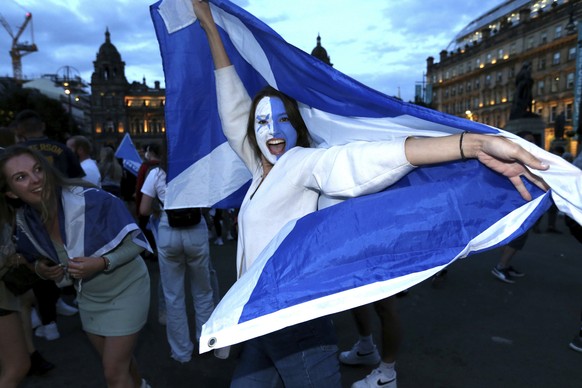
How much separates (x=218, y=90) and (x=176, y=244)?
75.6 inches

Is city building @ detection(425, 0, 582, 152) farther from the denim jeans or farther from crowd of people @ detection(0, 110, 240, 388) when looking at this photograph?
crowd of people @ detection(0, 110, 240, 388)

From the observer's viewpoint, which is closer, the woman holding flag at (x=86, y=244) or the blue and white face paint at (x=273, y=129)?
the blue and white face paint at (x=273, y=129)

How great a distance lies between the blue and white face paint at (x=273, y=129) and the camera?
1982 mm

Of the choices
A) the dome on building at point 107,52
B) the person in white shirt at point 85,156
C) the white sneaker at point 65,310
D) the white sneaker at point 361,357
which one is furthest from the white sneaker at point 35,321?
the dome on building at point 107,52

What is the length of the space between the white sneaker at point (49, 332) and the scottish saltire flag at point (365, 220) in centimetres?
375

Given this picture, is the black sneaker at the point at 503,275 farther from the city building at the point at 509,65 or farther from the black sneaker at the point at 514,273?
the city building at the point at 509,65

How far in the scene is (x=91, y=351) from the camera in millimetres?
4094

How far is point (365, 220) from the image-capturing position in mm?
1635

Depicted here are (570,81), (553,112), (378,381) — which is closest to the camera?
(378,381)

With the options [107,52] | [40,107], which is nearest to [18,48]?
[107,52]

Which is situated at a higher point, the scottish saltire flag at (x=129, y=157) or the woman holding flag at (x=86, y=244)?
the scottish saltire flag at (x=129, y=157)

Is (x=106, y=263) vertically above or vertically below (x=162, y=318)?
above

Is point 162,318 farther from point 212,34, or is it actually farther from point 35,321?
point 212,34

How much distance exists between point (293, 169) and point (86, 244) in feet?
4.31
